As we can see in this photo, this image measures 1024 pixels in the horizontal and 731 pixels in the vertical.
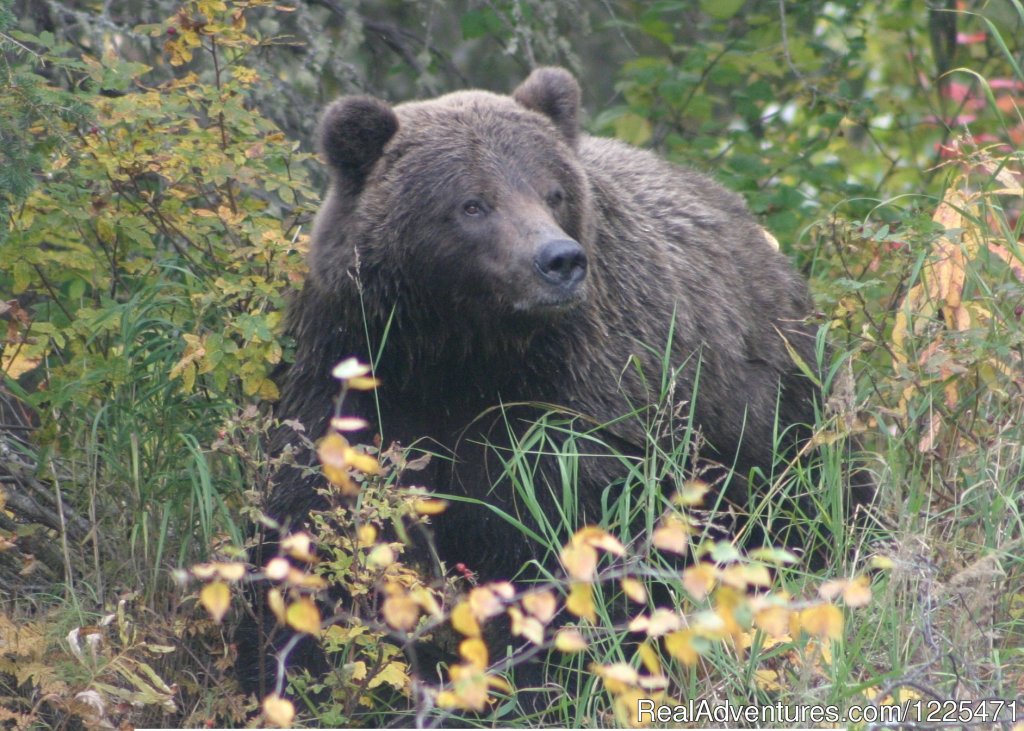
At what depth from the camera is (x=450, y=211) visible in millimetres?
4832

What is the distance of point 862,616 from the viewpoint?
405 cm

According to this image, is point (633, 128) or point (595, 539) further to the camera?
point (633, 128)

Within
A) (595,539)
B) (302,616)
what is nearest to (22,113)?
(302,616)

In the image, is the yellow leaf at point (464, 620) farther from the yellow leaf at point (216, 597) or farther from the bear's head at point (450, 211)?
the bear's head at point (450, 211)

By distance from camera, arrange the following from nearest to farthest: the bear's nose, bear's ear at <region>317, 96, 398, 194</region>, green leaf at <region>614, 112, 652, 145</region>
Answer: the bear's nose, bear's ear at <region>317, 96, 398, 194</region>, green leaf at <region>614, 112, 652, 145</region>

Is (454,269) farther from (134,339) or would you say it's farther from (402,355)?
(134,339)

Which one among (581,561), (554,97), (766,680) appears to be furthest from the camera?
(554,97)

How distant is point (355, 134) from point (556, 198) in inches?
30.2

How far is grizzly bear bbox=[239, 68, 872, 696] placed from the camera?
15.6 ft

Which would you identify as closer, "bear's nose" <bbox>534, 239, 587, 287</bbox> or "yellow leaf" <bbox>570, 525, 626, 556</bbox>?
"yellow leaf" <bbox>570, 525, 626, 556</bbox>

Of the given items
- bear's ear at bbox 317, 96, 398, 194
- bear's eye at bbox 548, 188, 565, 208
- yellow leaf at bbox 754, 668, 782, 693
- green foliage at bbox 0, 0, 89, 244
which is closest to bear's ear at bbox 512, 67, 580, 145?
bear's eye at bbox 548, 188, 565, 208

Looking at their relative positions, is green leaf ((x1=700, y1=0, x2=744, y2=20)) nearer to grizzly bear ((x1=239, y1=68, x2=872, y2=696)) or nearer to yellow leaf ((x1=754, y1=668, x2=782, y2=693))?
grizzly bear ((x1=239, y1=68, x2=872, y2=696))

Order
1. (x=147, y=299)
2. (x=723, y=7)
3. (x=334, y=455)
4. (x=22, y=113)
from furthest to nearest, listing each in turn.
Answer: (x=723, y=7)
(x=147, y=299)
(x=22, y=113)
(x=334, y=455)

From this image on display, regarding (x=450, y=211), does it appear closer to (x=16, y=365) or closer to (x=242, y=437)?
(x=242, y=437)
